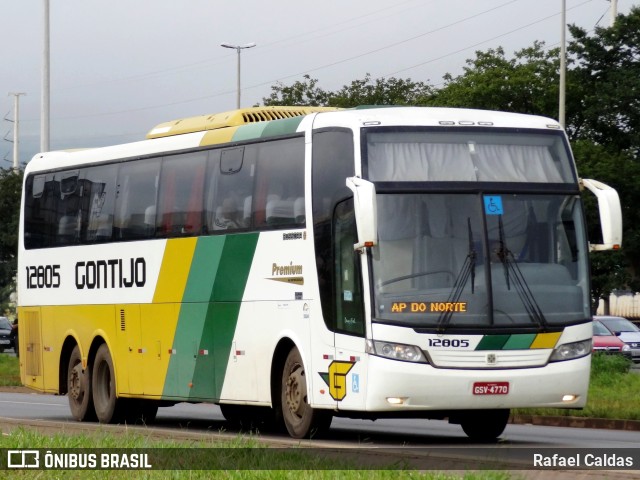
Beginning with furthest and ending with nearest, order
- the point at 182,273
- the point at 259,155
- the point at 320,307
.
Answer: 1. the point at 182,273
2. the point at 259,155
3. the point at 320,307

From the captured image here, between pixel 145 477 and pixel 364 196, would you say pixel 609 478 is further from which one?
pixel 364 196

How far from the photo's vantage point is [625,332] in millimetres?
49062

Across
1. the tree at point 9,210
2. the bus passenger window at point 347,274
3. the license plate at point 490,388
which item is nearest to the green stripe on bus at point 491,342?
the license plate at point 490,388

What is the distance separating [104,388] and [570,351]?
874cm

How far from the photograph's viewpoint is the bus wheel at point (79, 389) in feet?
76.6

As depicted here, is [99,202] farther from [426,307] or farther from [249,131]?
[426,307]

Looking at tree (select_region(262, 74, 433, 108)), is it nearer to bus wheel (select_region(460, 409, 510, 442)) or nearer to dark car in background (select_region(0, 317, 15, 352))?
dark car in background (select_region(0, 317, 15, 352))

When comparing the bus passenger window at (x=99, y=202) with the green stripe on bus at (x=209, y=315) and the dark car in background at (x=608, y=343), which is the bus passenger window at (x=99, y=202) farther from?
the dark car in background at (x=608, y=343)

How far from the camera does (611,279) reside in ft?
203

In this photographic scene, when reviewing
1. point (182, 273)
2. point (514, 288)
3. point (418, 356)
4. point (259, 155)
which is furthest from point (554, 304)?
point (182, 273)

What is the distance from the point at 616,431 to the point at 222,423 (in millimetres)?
5738

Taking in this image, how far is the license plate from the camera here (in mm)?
16109

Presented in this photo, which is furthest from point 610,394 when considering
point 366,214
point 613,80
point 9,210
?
point 9,210

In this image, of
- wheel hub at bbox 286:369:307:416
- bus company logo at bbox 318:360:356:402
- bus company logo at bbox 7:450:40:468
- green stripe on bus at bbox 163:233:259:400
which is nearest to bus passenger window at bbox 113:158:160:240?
green stripe on bus at bbox 163:233:259:400
